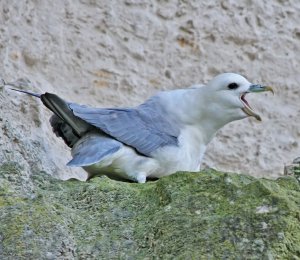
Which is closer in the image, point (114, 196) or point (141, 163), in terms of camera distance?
point (114, 196)

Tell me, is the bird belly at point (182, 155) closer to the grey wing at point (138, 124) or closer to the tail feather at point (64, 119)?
the grey wing at point (138, 124)

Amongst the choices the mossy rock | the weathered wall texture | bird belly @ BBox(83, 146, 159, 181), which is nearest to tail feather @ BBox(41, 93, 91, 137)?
bird belly @ BBox(83, 146, 159, 181)

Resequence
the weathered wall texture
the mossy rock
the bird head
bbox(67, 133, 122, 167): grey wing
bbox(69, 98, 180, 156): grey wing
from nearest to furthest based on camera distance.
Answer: the mossy rock → bbox(67, 133, 122, 167): grey wing → bbox(69, 98, 180, 156): grey wing → the bird head → the weathered wall texture

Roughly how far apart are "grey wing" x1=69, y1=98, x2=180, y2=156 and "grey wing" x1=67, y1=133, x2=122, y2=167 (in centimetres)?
3

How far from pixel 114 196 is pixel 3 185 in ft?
0.80

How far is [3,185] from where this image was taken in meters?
2.08

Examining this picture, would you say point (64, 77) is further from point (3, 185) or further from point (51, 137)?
point (3, 185)

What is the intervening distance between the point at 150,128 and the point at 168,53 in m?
0.99

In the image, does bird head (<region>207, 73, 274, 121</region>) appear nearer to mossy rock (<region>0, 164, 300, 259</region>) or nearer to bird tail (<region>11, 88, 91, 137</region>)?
bird tail (<region>11, 88, 91, 137</region>)

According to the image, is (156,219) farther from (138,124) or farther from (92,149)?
(138,124)

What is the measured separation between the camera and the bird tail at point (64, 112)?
2518mm

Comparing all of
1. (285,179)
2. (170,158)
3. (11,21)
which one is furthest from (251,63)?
(285,179)

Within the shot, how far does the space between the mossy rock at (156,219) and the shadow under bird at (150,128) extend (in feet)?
1.18

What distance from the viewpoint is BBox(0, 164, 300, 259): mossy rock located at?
193 cm
